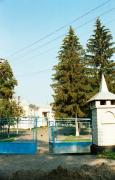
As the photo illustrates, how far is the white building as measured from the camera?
16.6 meters

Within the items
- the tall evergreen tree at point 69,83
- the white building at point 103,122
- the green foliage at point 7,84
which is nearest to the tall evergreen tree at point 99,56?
the tall evergreen tree at point 69,83

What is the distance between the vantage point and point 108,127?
1684 cm

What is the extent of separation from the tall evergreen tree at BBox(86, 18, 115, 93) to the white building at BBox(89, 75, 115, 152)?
23.0 m

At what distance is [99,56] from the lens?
4147 cm

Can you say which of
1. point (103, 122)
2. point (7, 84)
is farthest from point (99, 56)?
point (103, 122)

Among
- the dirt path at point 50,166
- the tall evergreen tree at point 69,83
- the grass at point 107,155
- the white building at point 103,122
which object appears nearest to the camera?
the dirt path at point 50,166

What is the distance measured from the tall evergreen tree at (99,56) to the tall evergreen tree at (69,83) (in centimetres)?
120

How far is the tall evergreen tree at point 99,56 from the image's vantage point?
134 feet

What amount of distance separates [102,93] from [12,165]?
6742 millimetres

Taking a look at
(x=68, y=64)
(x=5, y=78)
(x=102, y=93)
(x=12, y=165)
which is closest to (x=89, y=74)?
(x=68, y=64)

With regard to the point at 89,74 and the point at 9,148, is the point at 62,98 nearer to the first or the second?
the point at 89,74

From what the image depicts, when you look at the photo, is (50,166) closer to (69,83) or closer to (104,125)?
(104,125)

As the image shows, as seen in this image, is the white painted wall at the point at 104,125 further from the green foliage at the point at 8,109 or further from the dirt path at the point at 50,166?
the green foliage at the point at 8,109

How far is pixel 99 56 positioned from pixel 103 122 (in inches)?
997
